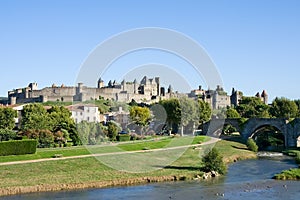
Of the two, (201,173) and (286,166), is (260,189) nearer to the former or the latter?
(201,173)

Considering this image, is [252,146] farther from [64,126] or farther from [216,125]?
[64,126]

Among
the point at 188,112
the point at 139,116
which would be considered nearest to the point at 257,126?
the point at 188,112

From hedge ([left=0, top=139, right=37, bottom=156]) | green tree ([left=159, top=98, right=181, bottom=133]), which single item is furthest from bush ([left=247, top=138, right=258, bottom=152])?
hedge ([left=0, top=139, right=37, bottom=156])

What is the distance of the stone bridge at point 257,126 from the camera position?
2480 inches

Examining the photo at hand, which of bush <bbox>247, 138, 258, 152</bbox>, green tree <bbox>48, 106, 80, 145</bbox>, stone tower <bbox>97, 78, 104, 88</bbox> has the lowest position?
bush <bbox>247, 138, 258, 152</bbox>

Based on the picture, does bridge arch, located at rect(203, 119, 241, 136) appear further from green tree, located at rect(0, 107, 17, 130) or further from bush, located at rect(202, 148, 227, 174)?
bush, located at rect(202, 148, 227, 174)

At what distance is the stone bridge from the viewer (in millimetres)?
63000

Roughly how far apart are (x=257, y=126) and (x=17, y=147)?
3980 cm

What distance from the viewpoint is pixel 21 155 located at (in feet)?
125

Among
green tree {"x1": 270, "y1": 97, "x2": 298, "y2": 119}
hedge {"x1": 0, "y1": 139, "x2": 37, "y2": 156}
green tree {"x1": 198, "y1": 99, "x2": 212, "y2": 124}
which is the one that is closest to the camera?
hedge {"x1": 0, "y1": 139, "x2": 37, "y2": 156}

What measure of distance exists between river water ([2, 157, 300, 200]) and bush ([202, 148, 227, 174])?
2.93 feet

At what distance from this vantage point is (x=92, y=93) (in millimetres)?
113438

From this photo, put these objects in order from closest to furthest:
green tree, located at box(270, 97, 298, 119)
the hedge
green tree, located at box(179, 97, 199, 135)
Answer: the hedge < green tree, located at box(179, 97, 199, 135) < green tree, located at box(270, 97, 298, 119)

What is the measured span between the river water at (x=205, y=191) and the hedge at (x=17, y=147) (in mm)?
8971
